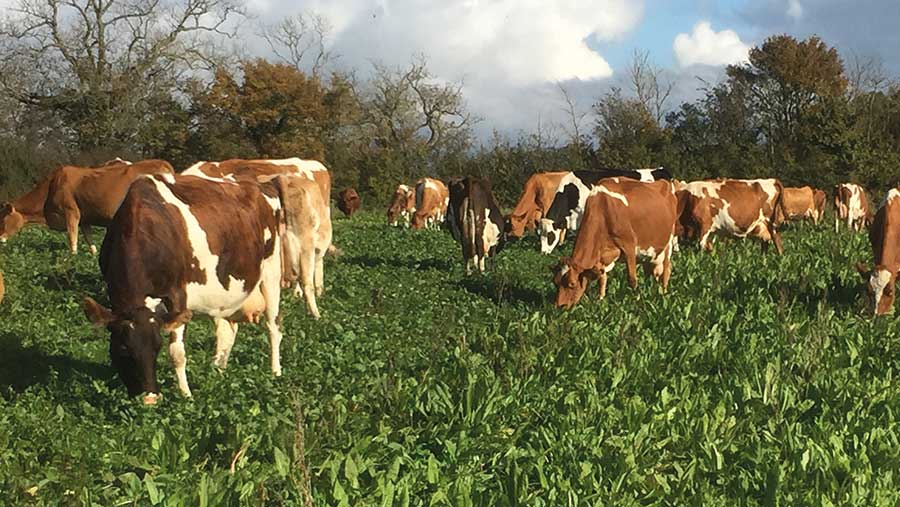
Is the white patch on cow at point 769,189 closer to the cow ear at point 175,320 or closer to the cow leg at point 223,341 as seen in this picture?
the cow leg at point 223,341

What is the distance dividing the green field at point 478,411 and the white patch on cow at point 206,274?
57cm

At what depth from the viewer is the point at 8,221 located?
15047 millimetres

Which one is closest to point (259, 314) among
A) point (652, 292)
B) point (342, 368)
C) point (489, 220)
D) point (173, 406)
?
point (342, 368)

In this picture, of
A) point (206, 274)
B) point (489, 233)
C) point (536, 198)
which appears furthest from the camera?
point (536, 198)

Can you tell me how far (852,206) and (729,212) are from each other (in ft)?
41.7

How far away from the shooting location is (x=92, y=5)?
40.6 metres

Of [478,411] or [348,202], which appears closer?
[478,411]

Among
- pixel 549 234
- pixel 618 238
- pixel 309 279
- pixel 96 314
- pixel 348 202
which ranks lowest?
→ pixel 348 202

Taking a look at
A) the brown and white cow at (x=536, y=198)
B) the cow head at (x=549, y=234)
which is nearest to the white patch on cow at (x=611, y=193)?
the cow head at (x=549, y=234)

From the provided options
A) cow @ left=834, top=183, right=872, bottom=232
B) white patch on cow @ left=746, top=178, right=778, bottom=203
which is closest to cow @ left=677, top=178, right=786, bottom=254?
white patch on cow @ left=746, top=178, right=778, bottom=203

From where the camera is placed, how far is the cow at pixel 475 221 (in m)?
14.4

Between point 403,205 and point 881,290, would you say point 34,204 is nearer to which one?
point 881,290

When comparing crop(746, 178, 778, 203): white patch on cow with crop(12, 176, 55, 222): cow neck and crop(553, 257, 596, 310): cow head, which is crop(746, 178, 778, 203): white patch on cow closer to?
crop(553, 257, 596, 310): cow head

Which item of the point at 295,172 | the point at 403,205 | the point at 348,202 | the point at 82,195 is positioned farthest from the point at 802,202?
the point at 82,195
